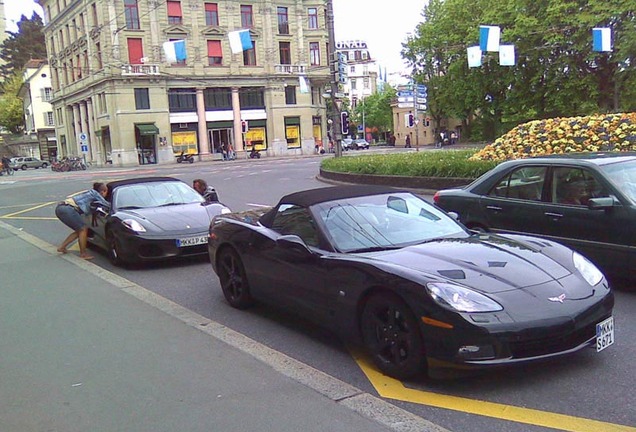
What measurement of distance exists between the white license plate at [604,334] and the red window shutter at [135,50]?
177 ft

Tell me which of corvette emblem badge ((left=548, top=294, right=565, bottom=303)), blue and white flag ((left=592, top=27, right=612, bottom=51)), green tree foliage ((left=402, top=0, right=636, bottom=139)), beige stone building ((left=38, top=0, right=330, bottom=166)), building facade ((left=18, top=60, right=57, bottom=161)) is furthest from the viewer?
building facade ((left=18, top=60, right=57, bottom=161))

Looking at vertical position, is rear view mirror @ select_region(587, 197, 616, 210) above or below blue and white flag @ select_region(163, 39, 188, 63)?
below

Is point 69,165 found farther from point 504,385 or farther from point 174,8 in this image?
point 504,385

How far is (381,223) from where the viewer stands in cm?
512

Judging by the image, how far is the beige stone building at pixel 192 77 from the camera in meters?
52.7

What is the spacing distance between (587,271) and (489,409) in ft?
4.89

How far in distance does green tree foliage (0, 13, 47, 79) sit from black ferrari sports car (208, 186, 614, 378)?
108508 mm

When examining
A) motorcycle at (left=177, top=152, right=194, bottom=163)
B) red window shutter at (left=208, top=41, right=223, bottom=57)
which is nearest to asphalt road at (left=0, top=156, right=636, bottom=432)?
motorcycle at (left=177, top=152, right=194, bottom=163)

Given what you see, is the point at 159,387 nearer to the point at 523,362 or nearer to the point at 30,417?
the point at 30,417

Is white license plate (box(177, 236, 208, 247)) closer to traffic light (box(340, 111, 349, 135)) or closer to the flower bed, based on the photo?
the flower bed

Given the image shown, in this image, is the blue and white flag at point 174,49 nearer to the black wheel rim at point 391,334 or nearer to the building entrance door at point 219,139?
the building entrance door at point 219,139

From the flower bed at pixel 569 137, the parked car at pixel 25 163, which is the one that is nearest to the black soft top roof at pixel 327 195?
the flower bed at pixel 569 137

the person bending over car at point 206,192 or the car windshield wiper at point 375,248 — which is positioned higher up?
the person bending over car at point 206,192

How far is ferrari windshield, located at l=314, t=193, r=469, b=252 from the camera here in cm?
488
